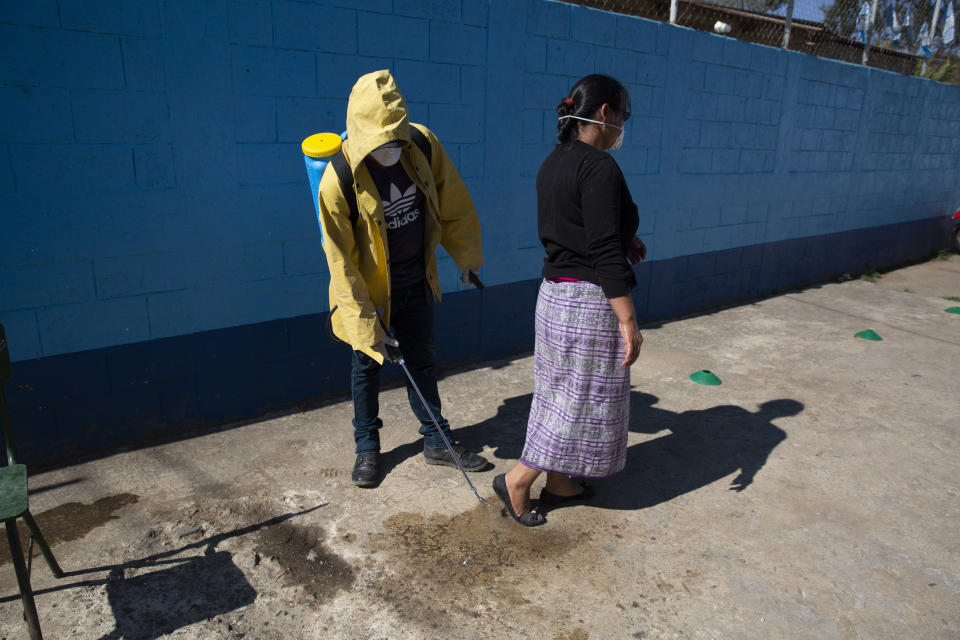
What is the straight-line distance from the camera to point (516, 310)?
4.92 meters

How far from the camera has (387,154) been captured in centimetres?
268

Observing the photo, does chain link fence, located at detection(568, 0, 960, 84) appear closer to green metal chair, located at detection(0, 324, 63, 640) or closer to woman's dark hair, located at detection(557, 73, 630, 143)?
woman's dark hair, located at detection(557, 73, 630, 143)

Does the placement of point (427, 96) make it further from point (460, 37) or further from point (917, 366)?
point (917, 366)

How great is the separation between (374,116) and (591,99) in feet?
2.74

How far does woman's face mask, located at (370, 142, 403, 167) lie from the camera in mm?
2652

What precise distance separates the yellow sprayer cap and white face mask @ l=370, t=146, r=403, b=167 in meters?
0.28

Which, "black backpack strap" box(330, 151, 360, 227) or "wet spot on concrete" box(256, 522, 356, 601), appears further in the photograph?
"black backpack strap" box(330, 151, 360, 227)

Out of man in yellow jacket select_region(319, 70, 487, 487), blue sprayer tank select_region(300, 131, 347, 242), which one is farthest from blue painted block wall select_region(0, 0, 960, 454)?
man in yellow jacket select_region(319, 70, 487, 487)

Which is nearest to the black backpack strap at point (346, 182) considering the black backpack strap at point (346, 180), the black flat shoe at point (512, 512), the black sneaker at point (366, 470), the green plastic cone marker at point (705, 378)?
the black backpack strap at point (346, 180)

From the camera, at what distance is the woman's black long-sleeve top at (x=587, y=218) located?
2.34 m

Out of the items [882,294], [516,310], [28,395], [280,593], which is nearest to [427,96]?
[516,310]

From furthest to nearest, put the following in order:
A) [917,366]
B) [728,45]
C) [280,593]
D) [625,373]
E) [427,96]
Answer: [728,45] < [917,366] < [427,96] < [625,373] < [280,593]

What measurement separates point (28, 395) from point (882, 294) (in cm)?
782

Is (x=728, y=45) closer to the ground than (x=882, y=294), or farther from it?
farther from it
